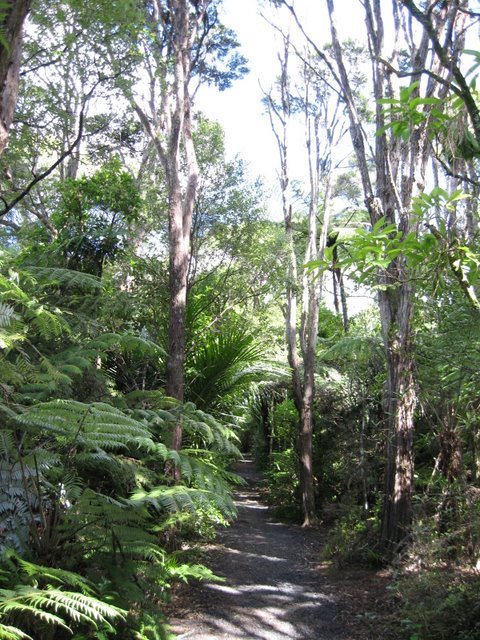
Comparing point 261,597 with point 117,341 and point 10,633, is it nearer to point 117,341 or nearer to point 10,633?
point 117,341

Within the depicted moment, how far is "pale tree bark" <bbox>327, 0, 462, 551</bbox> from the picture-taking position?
6.27m

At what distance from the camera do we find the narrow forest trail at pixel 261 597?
5012 millimetres

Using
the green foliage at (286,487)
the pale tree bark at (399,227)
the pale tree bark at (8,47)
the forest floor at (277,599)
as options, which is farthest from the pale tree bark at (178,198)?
the green foliage at (286,487)

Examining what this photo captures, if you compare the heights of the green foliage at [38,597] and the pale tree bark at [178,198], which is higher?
the pale tree bark at [178,198]

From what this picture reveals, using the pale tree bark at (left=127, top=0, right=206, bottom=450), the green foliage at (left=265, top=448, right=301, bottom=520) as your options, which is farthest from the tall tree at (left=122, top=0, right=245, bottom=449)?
the green foliage at (left=265, top=448, right=301, bottom=520)

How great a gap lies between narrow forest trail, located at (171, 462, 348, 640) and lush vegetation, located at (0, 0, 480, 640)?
523 millimetres

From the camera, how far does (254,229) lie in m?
11.9

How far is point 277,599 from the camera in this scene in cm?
599

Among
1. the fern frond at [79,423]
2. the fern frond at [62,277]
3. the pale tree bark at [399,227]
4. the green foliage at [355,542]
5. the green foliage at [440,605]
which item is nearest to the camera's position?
the fern frond at [79,423]

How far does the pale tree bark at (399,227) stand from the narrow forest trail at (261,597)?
3.92 ft

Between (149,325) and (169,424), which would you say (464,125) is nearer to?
(169,424)

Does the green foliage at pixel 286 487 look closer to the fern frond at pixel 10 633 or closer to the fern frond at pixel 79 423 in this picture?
the fern frond at pixel 79 423

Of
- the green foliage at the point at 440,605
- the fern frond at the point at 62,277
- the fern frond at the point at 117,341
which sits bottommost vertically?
the green foliage at the point at 440,605

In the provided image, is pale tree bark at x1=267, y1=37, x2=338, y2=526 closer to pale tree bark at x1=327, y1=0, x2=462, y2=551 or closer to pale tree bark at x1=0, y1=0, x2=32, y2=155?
pale tree bark at x1=327, y1=0, x2=462, y2=551
